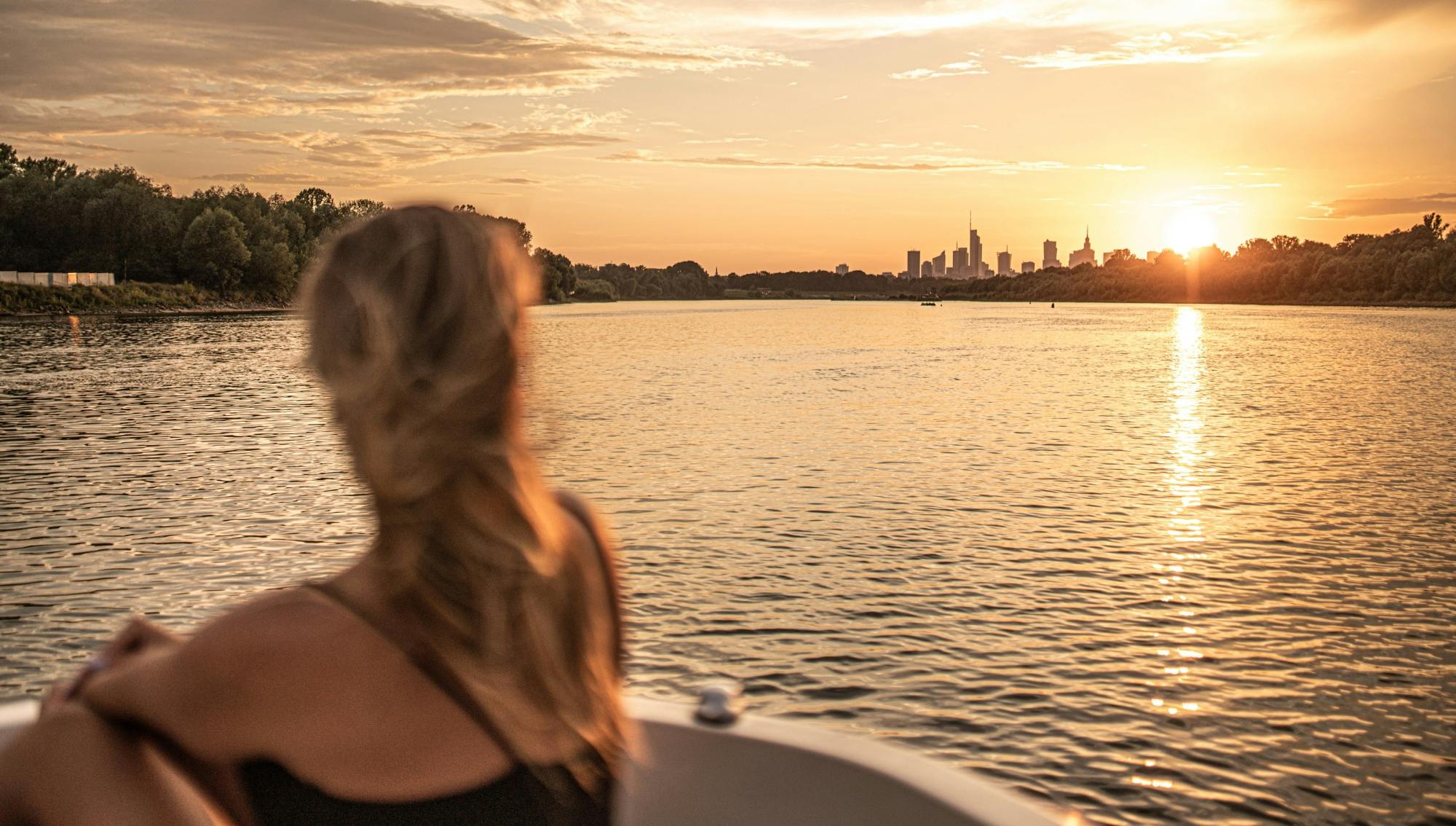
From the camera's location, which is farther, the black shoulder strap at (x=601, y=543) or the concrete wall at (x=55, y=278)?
the concrete wall at (x=55, y=278)

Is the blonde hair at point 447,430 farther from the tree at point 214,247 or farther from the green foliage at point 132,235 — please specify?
the tree at point 214,247

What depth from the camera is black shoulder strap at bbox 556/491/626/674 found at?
76.5 inches

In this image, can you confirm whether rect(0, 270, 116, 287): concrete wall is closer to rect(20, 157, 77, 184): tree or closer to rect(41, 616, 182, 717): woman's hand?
rect(20, 157, 77, 184): tree

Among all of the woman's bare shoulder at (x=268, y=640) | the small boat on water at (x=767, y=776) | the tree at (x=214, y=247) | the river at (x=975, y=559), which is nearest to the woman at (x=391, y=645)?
the woman's bare shoulder at (x=268, y=640)

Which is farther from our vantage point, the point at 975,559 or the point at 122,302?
the point at 122,302

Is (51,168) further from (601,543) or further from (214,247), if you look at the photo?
(601,543)

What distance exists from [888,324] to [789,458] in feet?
372

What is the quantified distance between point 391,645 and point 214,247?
483 feet

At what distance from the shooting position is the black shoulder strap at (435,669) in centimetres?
149

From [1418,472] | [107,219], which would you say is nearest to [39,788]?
[1418,472]

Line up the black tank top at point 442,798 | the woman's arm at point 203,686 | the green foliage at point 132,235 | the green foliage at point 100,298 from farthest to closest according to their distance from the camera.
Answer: the green foliage at point 132,235 → the green foliage at point 100,298 → the black tank top at point 442,798 → the woman's arm at point 203,686

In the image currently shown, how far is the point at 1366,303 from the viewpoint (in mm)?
198250

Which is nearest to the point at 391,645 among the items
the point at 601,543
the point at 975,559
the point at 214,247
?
the point at 601,543

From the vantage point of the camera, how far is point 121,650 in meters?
1.80
